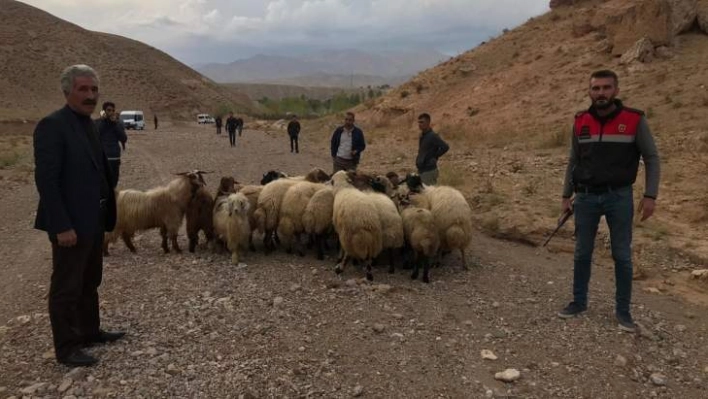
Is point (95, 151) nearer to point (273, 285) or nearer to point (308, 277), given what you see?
point (273, 285)

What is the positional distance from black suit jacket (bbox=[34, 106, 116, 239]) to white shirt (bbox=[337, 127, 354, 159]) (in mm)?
5972

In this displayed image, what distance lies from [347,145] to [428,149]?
1.80m

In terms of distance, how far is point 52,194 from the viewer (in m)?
4.04

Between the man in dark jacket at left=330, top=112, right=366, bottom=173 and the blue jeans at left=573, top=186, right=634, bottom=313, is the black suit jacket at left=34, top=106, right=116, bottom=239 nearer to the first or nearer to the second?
the blue jeans at left=573, top=186, right=634, bottom=313

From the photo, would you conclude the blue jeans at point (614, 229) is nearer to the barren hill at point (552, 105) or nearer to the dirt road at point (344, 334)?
the dirt road at point (344, 334)

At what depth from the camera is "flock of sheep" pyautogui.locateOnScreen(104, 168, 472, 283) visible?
6.79 meters

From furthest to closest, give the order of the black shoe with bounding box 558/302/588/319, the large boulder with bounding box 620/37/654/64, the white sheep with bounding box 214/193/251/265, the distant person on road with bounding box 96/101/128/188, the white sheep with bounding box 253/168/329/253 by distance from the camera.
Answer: the large boulder with bounding box 620/37/654/64 → the distant person on road with bounding box 96/101/128/188 → the white sheep with bounding box 253/168/329/253 → the white sheep with bounding box 214/193/251/265 → the black shoe with bounding box 558/302/588/319

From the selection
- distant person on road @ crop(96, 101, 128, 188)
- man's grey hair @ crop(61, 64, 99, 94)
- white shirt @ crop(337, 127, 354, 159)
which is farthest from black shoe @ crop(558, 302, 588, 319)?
distant person on road @ crop(96, 101, 128, 188)

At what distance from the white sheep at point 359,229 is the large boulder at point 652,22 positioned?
20.4m

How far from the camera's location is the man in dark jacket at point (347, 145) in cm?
990

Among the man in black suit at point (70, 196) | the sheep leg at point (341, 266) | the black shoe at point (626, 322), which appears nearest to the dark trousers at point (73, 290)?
the man in black suit at point (70, 196)

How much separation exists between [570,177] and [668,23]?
20.7 m

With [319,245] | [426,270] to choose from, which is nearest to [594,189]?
Result: [426,270]

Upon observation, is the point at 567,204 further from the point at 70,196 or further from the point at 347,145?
the point at 347,145
